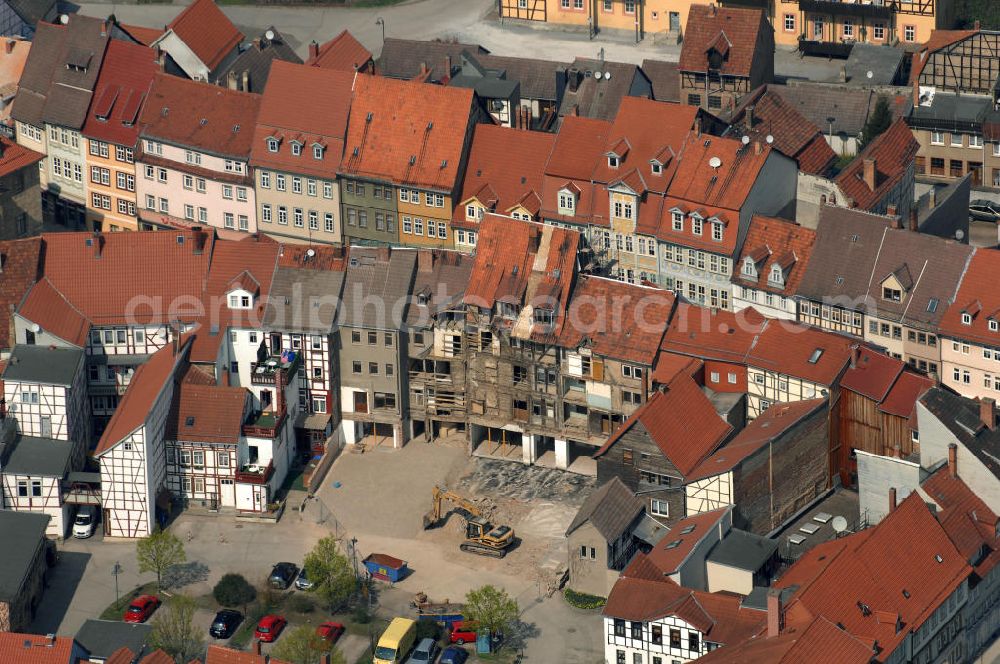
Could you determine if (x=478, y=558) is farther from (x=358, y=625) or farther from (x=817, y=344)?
(x=817, y=344)

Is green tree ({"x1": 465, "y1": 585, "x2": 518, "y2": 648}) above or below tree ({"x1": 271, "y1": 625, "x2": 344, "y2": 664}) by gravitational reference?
above

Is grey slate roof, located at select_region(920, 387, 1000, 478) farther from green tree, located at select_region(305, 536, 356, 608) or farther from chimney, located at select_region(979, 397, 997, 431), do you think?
green tree, located at select_region(305, 536, 356, 608)

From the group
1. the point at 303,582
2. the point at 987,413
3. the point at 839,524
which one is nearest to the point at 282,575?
the point at 303,582

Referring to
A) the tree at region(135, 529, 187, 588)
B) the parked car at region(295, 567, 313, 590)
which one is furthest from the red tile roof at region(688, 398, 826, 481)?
the tree at region(135, 529, 187, 588)

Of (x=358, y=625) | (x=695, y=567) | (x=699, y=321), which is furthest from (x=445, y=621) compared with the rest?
(x=699, y=321)

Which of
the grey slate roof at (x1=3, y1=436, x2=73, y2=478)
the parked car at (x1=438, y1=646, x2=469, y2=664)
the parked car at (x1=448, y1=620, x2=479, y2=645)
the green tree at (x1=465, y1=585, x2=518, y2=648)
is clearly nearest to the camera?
the parked car at (x1=438, y1=646, x2=469, y2=664)
